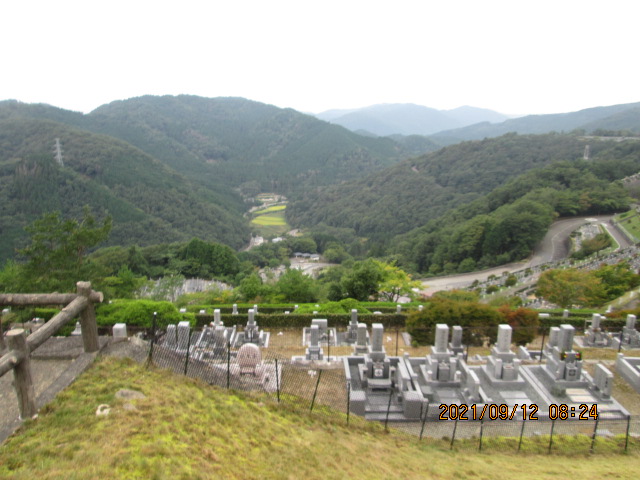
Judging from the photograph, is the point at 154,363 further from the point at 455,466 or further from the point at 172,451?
the point at 455,466

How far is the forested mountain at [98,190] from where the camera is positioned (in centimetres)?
6844

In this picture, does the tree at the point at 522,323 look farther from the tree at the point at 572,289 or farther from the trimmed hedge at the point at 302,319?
the tree at the point at 572,289

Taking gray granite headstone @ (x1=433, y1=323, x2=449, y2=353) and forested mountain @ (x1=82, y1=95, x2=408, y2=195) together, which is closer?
gray granite headstone @ (x1=433, y1=323, x2=449, y2=353)

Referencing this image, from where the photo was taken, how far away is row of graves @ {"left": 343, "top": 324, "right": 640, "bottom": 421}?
1244 cm

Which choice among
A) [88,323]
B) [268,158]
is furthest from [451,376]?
[268,158]

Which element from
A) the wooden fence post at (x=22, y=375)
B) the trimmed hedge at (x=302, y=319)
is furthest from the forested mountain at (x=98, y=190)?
the wooden fence post at (x=22, y=375)

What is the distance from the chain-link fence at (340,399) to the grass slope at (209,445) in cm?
52

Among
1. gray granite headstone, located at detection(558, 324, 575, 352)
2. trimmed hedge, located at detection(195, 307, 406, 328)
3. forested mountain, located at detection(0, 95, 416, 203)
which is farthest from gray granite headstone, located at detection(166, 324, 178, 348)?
forested mountain, located at detection(0, 95, 416, 203)

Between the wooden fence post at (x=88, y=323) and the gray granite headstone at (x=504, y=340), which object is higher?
the wooden fence post at (x=88, y=323)

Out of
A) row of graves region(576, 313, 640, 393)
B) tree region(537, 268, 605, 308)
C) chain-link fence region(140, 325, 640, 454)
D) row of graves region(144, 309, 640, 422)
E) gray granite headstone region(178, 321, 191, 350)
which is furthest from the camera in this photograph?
→ tree region(537, 268, 605, 308)

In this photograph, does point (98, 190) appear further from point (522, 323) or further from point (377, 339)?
point (522, 323)

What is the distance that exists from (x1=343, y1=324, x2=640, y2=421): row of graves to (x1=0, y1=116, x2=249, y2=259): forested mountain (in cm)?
6028

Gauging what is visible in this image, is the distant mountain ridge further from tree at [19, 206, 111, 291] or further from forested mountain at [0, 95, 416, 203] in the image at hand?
tree at [19, 206, 111, 291]

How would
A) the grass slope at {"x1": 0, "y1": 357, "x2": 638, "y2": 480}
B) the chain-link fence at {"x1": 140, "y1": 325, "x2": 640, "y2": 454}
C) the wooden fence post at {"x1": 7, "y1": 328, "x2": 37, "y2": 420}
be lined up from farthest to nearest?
the chain-link fence at {"x1": 140, "y1": 325, "x2": 640, "y2": 454} < the wooden fence post at {"x1": 7, "y1": 328, "x2": 37, "y2": 420} < the grass slope at {"x1": 0, "y1": 357, "x2": 638, "y2": 480}
